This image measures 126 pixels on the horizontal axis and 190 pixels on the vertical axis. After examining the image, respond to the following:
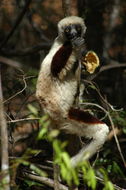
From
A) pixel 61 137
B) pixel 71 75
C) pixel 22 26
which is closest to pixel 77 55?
pixel 71 75

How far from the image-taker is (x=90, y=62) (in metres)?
4.19

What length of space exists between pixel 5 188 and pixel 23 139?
10.3ft

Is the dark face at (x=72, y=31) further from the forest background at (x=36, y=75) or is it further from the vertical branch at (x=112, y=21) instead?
the vertical branch at (x=112, y=21)

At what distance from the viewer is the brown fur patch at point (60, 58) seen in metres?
3.62

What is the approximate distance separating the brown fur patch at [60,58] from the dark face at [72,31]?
243 millimetres

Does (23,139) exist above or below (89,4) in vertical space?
below

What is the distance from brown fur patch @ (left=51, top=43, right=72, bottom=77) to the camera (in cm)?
362

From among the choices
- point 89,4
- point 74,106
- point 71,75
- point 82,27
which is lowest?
point 74,106

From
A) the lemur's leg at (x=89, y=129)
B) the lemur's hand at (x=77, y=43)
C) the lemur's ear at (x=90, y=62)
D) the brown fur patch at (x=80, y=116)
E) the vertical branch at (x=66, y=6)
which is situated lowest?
the lemur's leg at (x=89, y=129)

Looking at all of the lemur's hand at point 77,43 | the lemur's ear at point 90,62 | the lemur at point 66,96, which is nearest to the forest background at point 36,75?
the lemur's ear at point 90,62

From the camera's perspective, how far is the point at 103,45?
8.65 m

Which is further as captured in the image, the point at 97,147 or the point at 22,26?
the point at 22,26

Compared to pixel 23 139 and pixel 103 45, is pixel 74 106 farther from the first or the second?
pixel 103 45

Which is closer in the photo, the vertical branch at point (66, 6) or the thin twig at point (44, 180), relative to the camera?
the vertical branch at point (66, 6)
